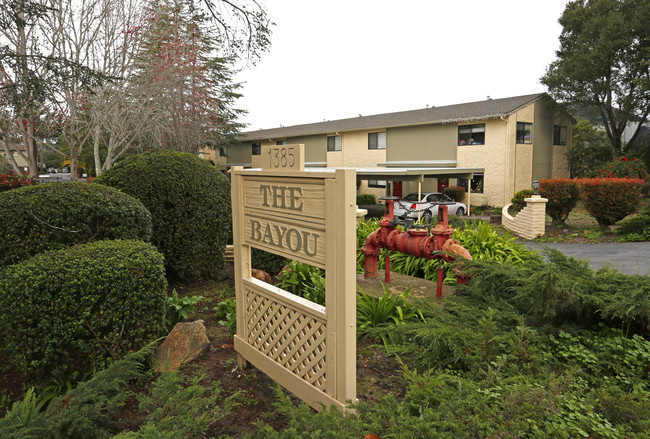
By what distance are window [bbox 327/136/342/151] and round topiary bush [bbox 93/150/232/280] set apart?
78.2 feet

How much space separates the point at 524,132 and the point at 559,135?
3.78 metres

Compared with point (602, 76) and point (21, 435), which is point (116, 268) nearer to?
point (21, 435)

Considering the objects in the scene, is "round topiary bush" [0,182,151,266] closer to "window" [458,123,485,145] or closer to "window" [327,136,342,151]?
"window" [458,123,485,145]

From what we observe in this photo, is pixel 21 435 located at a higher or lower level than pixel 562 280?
lower

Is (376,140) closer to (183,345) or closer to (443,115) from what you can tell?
(443,115)

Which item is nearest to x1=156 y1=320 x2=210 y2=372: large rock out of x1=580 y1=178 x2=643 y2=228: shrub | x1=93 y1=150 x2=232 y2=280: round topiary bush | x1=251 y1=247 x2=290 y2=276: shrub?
x1=93 y1=150 x2=232 y2=280: round topiary bush

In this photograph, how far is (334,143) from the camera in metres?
30.5

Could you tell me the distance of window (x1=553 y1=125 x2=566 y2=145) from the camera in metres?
24.3

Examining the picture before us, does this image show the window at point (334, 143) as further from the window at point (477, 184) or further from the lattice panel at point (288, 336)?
the lattice panel at point (288, 336)

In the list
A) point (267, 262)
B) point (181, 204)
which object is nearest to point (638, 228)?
point (267, 262)

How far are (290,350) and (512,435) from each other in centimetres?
181

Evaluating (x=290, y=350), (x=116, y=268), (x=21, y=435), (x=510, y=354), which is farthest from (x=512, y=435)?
(x=116, y=268)

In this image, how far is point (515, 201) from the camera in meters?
17.5

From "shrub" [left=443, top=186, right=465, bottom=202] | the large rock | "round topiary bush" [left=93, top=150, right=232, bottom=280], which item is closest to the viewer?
the large rock
